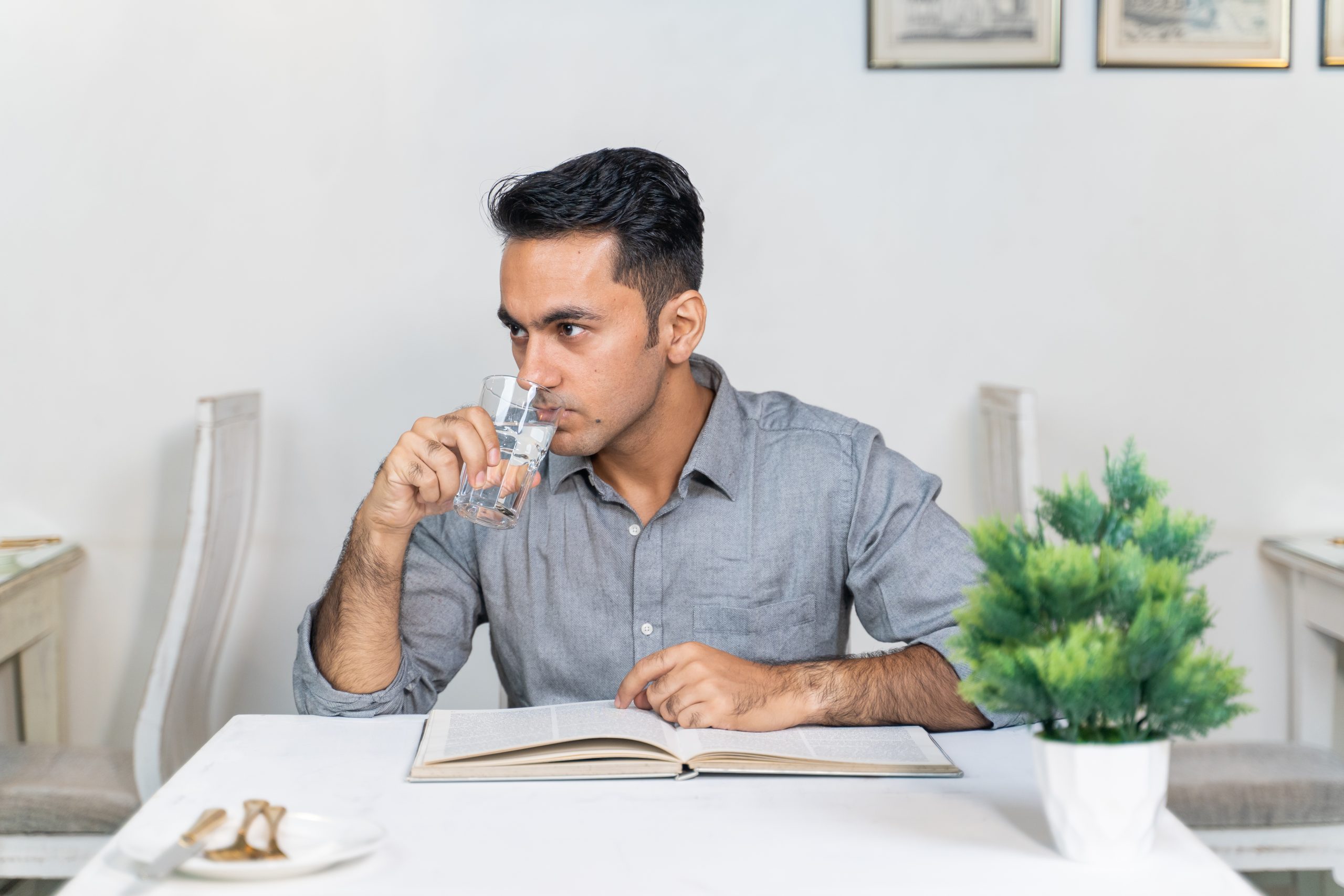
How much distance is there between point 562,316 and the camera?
1334mm

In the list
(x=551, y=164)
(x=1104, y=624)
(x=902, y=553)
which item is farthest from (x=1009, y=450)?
(x=1104, y=624)

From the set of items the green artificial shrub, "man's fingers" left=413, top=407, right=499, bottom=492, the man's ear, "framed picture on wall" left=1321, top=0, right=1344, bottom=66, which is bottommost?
the green artificial shrub

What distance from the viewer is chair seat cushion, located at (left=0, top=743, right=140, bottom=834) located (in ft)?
5.16

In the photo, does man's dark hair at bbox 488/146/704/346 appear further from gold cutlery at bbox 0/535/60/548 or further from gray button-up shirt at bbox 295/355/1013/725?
gold cutlery at bbox 0/535/60/548

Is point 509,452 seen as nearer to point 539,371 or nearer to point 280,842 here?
point 539,371

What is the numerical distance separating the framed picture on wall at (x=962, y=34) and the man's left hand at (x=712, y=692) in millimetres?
1509

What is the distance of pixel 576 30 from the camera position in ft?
7.35

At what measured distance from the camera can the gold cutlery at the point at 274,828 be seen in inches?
30.3

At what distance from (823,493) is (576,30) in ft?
4.09

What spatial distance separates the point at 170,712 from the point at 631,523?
0.98 metres

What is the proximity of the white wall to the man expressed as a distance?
2.77 ft

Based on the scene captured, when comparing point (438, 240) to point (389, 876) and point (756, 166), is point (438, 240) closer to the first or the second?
point (756, 166)

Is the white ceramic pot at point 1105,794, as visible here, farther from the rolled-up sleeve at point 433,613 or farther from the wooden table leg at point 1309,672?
the wooden table leg at point 1309,672

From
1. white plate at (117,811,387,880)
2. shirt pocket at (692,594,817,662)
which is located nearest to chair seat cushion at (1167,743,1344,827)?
shirt pocket at (692,594,817,662)
